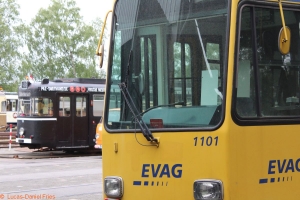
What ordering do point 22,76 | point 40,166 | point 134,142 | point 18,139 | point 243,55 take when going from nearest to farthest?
point 243,55 < point 134,142 < point 40,166 < point 18,139 < point 22,76

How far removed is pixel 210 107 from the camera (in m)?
5.90

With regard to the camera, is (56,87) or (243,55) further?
(56,87)

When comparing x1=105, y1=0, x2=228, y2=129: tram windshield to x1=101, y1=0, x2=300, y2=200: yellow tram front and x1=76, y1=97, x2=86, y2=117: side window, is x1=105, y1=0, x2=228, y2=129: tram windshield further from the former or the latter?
x1=76, y1=97, x2=86, y2=117: side window

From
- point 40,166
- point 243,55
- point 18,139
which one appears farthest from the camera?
point 18,139

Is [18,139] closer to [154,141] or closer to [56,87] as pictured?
[56,87]

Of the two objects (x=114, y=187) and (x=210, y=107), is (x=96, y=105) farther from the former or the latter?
(x=210, y=107)

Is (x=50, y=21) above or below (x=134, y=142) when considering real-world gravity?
above

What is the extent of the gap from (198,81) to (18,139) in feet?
61.1

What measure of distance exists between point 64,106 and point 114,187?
18.0m

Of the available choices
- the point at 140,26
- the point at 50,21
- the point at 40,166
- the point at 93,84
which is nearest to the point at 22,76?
the point at 50,21

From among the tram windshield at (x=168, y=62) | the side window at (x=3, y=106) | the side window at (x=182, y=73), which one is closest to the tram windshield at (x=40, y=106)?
the tram windshield at (x=168, y=62)

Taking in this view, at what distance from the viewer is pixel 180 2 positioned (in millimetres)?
6270

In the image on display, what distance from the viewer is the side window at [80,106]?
2436 cm

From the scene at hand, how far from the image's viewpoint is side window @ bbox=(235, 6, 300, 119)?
233 inches
